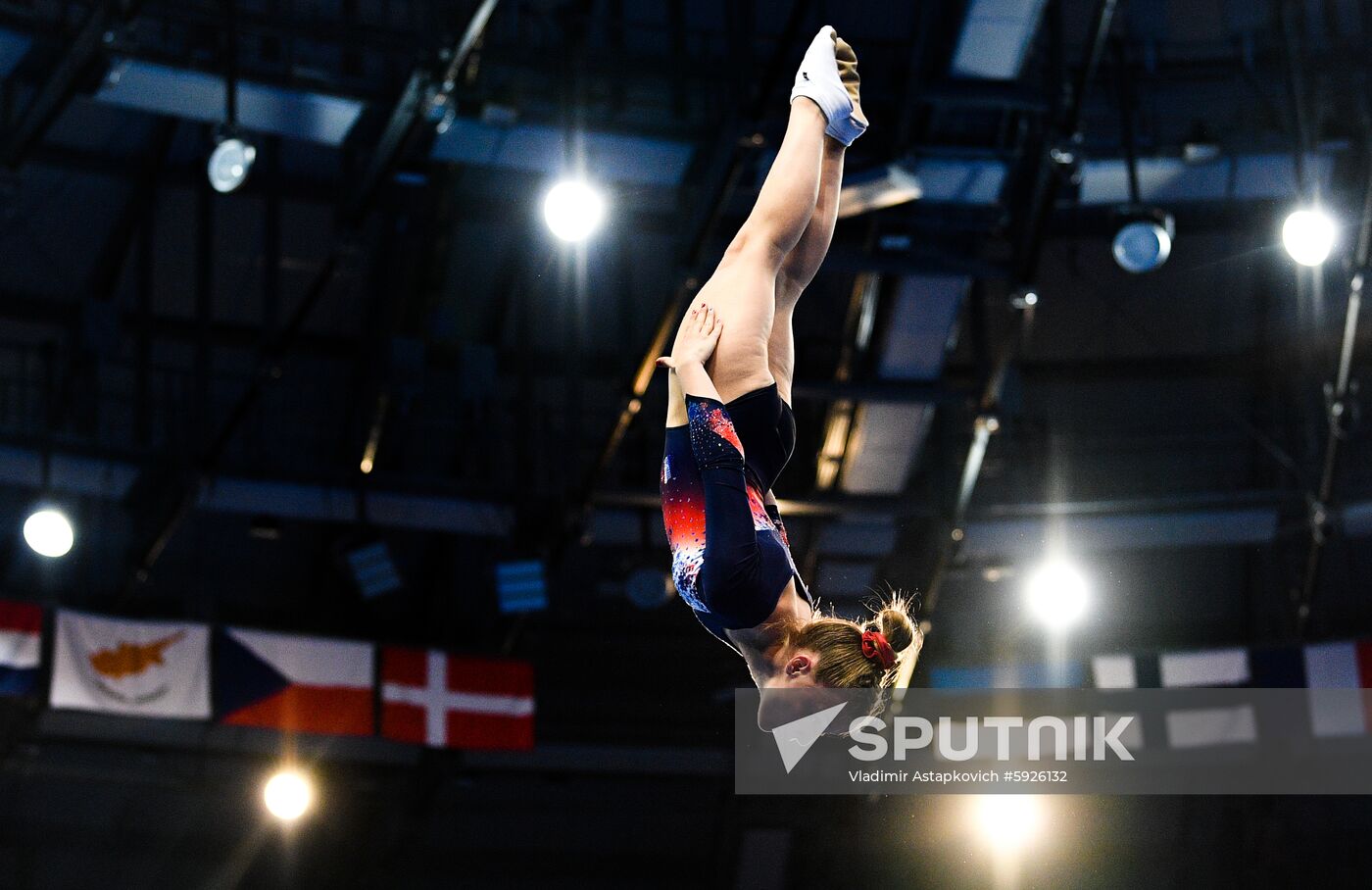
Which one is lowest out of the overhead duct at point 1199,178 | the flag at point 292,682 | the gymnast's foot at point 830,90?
the gymnast's foot at point 830,90

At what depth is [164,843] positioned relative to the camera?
14.3 metres

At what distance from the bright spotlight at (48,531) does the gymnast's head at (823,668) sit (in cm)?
777

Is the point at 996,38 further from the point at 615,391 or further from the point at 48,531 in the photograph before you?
the point at 48,531

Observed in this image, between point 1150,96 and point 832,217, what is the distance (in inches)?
300

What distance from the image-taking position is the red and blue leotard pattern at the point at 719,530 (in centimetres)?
473

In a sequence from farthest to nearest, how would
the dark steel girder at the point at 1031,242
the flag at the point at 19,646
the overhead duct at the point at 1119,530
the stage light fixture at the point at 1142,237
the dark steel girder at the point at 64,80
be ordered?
the overhead duct at the point at 1119,530 < the flag at the point at 19,646 < the stage light fixture at the point at 1142,237 < the dark steel girder at the point at 1031,242 < the dark steel girder at the point at 64,80

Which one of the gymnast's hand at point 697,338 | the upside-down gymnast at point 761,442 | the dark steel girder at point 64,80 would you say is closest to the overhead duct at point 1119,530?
the dark steel girder at point 64,80

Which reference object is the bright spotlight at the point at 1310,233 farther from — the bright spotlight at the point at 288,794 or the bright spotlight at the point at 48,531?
the bright spotlight at the point at 288,794

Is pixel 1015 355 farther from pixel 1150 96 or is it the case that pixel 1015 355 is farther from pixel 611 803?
pixel 611 803

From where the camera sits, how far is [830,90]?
5.16 m

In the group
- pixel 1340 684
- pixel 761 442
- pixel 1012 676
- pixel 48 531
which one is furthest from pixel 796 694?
pixel 1340 684

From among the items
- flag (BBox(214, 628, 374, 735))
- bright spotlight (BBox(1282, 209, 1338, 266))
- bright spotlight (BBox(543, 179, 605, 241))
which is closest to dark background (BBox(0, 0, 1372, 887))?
bright spotlight (BBox(543, 179, 605, 241))

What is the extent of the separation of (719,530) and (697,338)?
69 centimetres

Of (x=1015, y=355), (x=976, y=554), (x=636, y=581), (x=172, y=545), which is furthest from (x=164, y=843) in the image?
(x=1015, y=355)
